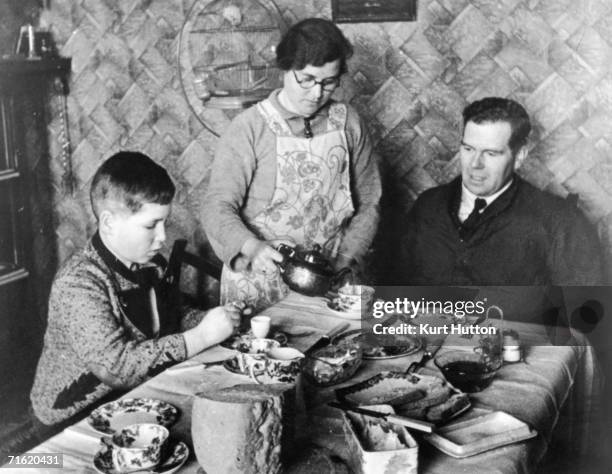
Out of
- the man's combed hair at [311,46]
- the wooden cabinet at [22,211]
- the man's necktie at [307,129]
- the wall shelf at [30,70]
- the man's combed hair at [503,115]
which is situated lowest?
the wooden cabinet at [22,211]

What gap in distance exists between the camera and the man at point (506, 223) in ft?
6.73

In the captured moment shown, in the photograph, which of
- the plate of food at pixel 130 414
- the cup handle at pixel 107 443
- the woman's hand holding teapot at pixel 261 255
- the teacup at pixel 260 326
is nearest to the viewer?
the cup handle at pixel 107 443

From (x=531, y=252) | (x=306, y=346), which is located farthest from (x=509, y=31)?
(x=306, y=346)

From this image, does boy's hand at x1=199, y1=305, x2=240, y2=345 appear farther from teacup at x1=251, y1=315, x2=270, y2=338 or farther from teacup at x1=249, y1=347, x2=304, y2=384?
teacup at x1=249, y1=347, x2=304, y2=384

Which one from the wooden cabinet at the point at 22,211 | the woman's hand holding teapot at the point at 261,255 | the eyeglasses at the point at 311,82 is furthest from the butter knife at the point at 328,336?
the wooden cabinet at the point at 22,211

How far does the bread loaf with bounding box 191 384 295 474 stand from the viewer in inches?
36.1

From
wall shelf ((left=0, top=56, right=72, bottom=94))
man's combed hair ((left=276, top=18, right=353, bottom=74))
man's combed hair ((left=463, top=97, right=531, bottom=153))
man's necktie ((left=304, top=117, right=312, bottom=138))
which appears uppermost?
man's combed hair ((left=276, top=18, right=353, bottom=74))

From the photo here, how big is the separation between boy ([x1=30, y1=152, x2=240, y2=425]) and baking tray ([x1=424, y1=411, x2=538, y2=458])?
1.85 feet

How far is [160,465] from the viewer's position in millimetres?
1005

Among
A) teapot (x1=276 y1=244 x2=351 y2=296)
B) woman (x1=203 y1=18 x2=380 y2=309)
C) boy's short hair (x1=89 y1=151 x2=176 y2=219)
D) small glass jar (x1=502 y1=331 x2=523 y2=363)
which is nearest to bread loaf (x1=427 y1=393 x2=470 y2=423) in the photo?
small glass jar (x1=502 y1=331 x2=523 y2=363)

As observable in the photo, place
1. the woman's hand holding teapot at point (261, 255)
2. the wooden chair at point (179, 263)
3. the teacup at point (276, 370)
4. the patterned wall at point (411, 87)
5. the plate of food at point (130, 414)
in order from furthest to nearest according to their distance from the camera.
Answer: the patterned wall at point (411, 87) < the wooden chair at point (179, 263) < the woman's hand holding teapot at point (261, 255) < the teacup at point (276, 370) < the plate of food at point (130, 414)

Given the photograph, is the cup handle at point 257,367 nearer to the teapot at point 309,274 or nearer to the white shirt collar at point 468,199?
the teapot at point 309,274

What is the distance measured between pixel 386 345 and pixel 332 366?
23 centimetres

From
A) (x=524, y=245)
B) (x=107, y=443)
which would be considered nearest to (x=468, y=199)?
(x=524, y=245)
